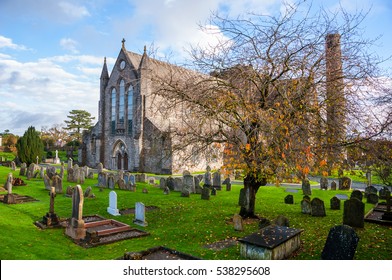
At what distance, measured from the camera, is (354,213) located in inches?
385

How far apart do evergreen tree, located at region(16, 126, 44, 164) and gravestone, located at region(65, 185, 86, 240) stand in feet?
90.5

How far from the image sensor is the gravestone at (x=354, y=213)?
31.8 ft

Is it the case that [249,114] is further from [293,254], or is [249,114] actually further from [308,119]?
[293,254]

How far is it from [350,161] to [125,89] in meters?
28.7

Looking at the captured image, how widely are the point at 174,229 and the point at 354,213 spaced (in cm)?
596

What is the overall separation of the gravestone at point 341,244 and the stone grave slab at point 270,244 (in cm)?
82

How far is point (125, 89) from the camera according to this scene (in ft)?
111

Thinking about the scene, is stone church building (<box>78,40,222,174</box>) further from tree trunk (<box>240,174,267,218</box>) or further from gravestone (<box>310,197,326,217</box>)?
gravestone (<box>310,197,326,217</box>)

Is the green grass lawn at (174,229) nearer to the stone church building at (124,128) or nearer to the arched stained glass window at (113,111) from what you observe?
the stone church building at (124,128)

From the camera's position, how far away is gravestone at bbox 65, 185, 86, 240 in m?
8.56

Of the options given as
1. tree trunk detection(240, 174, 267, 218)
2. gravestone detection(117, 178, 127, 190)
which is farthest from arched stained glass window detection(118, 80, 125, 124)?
tree trunk detection(240, 174, 267, 218)

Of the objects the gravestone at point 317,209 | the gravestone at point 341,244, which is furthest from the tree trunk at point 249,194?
the gravestone at point 341,244

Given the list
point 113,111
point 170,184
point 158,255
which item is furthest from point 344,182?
point 113,111
